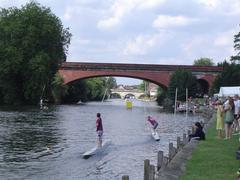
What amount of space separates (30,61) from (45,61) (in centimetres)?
270

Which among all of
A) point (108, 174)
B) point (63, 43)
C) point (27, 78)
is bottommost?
point (108, 174)

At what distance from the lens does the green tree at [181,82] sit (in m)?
117

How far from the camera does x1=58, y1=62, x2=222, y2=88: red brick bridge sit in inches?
4924

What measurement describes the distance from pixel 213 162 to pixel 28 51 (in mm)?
70626

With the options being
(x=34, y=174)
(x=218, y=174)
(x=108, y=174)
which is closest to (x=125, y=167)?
(x=108, y=174)

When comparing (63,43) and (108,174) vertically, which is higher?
(63,43)

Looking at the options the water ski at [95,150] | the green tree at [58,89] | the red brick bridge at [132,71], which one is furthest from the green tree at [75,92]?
the water ski at [95,150]

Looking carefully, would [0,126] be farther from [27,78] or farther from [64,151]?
[27,78]

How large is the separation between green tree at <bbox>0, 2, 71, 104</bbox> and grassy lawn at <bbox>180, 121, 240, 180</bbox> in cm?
6159

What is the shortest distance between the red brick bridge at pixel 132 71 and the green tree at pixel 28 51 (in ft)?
115

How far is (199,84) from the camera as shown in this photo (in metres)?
136

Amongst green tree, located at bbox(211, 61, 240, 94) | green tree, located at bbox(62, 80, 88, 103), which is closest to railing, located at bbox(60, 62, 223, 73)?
green tree, located at bbox(62, 80, 88, 103)

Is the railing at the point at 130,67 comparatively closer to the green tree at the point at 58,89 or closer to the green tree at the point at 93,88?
the green tree at the point at 58,89

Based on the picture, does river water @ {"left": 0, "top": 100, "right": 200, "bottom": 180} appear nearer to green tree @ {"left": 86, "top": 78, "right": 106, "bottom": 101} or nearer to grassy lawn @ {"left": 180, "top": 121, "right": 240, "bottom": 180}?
grassy lawn @ {"left": 180, "top": 121, "right": 240, "bottom": 180}
